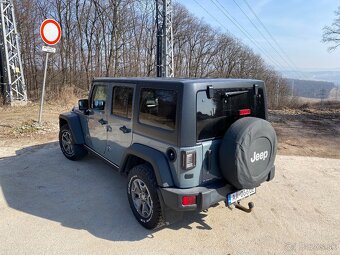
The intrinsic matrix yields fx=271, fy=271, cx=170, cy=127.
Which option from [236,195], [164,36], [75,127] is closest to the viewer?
[236,195]

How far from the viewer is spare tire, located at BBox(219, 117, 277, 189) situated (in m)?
2.82

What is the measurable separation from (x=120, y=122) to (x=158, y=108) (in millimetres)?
920

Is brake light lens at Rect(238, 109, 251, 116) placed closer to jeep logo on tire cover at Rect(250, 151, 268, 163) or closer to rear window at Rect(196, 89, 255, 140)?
rear window at Rect(196, 89, 255, 140)

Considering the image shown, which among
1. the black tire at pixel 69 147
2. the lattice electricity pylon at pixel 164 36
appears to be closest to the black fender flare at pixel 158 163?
the black tire at pixel 69 147

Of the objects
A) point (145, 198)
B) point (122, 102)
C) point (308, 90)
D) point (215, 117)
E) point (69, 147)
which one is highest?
point (308, 90)

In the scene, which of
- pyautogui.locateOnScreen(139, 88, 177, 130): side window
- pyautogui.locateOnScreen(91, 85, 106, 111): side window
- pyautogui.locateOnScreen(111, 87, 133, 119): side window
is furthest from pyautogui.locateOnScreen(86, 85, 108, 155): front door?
pyautogui.locateOnScreen(139, 88, 177, 130): side window

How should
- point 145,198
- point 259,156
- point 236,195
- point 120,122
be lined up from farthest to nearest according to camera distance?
1. point 120,122
2. point 145,198
3. point 236,195
4. point 259,156

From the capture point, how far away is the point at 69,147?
544cm

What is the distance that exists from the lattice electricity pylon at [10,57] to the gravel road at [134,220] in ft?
26.7

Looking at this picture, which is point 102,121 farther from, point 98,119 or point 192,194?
point 192,194

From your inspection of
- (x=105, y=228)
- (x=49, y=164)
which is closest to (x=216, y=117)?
(x=105, y=228)

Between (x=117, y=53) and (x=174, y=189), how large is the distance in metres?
24.4

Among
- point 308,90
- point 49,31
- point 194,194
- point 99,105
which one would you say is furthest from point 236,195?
point 308,90

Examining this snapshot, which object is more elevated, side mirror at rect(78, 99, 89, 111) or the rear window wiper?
the rear window wiper
